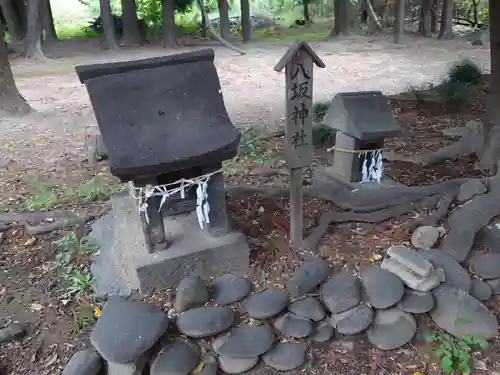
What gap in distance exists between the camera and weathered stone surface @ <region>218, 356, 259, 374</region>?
2633 millimetres

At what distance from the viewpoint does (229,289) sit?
3031 mm

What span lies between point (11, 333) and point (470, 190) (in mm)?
3388

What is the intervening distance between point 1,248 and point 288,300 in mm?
2407

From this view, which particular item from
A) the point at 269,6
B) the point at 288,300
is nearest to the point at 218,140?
the point at 288,300

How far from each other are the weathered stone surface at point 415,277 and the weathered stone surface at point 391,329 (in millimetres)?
183

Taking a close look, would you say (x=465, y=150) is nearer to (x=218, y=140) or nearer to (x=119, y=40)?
(x=218, y=140)

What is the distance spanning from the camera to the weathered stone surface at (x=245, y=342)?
265 centimetres

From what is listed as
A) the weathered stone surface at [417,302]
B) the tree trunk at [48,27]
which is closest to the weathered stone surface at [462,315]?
the weathered stone surface at [417,302]

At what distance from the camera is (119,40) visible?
674 inches

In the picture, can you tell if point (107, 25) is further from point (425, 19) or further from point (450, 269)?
point (450, 269)

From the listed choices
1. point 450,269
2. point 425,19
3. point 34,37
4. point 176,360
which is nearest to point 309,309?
point 176,360

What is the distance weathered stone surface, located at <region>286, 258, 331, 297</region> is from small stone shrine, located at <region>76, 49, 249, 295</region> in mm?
377

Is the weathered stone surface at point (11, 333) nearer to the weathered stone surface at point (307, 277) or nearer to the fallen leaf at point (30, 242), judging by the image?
the fallen leaf at point (30, 242)

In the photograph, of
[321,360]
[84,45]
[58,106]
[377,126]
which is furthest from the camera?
[84,45]
